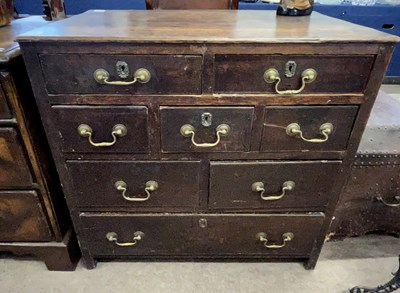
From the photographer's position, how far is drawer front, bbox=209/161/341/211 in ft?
3.01

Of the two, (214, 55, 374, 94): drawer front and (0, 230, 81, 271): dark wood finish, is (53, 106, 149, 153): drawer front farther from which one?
(0, 230, 81, 271): dark wood finish

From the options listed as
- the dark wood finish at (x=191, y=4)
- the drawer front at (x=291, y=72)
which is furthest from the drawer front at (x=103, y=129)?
the dark wood finish at (x=191, y=4)

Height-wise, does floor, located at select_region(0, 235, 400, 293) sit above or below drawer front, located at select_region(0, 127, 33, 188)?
below

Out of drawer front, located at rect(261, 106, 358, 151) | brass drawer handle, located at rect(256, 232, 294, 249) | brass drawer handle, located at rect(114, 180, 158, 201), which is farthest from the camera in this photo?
brass drawer handle, located at rect(256, 232, 294, 249)

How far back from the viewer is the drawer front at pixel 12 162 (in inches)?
34.2

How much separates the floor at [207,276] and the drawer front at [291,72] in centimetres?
76

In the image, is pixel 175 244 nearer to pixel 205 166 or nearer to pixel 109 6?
pixel 205 166

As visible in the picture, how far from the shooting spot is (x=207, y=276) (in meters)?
1.16

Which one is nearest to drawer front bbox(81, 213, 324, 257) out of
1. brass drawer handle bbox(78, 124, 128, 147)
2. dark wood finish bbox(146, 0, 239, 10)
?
brass drawer handle bbox(78, 124, 128, 147)

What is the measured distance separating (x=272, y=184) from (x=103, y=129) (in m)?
0.55

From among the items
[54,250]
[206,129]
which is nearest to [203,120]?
[206,129]

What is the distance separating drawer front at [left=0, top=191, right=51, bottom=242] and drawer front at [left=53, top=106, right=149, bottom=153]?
276mm

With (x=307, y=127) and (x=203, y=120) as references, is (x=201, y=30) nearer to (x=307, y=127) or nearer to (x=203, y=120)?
(x=203, y=120)

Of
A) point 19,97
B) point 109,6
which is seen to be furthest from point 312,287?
point 109,6
